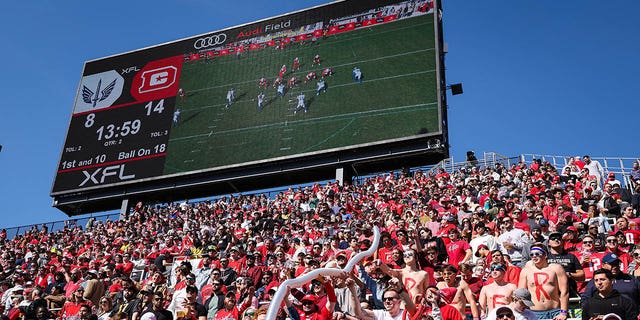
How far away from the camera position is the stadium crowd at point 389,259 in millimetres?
6762

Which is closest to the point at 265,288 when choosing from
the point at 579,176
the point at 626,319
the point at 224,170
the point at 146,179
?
the point at 626,319

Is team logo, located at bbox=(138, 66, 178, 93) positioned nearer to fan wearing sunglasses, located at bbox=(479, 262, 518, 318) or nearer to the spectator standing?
fan wearing sunglasses, located at bbox=(479, 262, 518, 318)

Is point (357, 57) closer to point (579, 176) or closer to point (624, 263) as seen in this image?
point (579, 176)

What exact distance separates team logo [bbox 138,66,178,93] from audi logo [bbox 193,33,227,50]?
167 cm

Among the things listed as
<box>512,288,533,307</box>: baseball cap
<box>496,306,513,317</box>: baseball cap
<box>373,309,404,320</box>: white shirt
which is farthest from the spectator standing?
<box>373,309,404,320</box>: white shirt

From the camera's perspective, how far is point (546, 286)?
6.79 meters

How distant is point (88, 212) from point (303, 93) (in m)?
12.8

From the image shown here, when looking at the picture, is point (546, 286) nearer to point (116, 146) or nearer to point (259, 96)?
point (259, 96)

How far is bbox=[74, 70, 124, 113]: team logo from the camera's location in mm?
29672

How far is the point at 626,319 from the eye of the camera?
6.11m

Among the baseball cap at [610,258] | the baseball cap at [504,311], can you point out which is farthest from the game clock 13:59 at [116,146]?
the baseball cap at [504,311]

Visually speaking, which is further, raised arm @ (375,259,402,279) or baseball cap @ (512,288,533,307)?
raised arm @ (375,259,402,279)

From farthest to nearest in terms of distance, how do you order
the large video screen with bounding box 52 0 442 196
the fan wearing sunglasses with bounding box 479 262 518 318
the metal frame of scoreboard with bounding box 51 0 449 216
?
the large video screen with bounding box 52 0 442 196 < the metal frame of scoreboard with bounding box 51 0 449 216 < the fan wearing sunglasses with bounding box 479 262 518 318

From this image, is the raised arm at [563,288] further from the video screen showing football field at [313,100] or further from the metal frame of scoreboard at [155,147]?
the video screen showing football field at [313,100]
